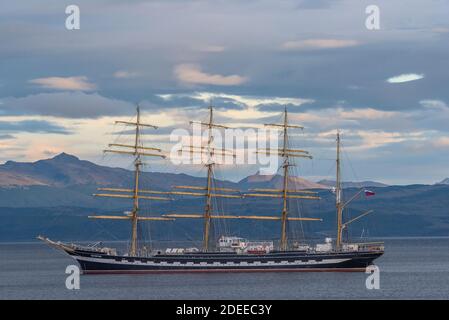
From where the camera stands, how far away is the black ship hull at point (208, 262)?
137750 millimetres

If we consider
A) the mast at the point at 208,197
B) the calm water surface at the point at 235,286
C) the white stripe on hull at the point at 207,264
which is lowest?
the calm water surface at the point at 235,286

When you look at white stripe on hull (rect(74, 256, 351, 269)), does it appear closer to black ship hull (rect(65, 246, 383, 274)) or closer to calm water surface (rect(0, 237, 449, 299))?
black ship hull (rect(65, 246, 383, 274))

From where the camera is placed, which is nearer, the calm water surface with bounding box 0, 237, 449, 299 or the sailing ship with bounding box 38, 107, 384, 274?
the calm water surface with bounding box 0, 237, 449, 299

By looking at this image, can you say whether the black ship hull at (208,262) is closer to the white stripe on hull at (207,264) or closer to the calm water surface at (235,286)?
the white stripe on hull at (207,264)

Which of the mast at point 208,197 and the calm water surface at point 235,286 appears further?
the mast at point 208,197

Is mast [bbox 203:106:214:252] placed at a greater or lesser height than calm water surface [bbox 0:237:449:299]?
greater

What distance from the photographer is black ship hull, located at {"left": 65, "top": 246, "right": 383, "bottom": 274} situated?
452 feet

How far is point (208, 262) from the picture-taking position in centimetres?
13800

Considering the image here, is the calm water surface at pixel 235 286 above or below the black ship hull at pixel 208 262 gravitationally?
below

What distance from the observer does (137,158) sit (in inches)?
5620
